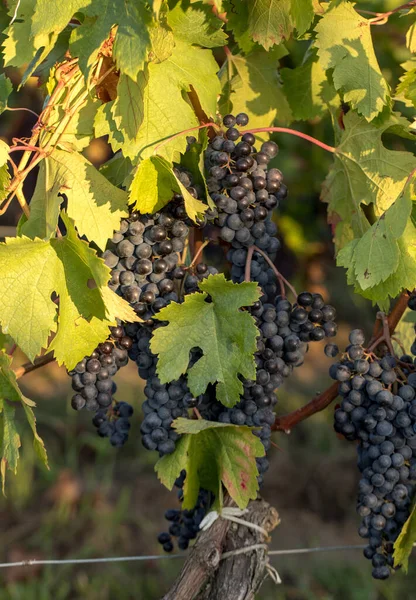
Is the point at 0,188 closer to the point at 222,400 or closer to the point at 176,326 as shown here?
the point at 176,326

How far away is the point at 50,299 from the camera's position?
1.23 meters

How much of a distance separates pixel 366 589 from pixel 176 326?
229 cm

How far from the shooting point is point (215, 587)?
4.70 ft

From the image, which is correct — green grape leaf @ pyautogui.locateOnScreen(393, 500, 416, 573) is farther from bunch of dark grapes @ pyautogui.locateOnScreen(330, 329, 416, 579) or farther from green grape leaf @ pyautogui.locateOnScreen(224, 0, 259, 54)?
Result: green grape leaf @ pyautogui.locateOnScreen(224, 0, 259, 54)

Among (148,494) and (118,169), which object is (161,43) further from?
(148,494)

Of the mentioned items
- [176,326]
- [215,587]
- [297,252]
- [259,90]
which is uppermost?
[259,90]

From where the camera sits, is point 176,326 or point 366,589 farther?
point 366,589

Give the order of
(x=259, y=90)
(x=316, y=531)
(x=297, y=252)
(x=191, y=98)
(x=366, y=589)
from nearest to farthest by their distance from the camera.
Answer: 1. (x=191, y=98)
2. (x=259, y=90)
3. (x=366, y=589)
4. (x=316, y=531)
5. (x=297, y=252)

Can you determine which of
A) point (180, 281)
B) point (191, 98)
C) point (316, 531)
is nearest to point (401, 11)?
point (191, 98)

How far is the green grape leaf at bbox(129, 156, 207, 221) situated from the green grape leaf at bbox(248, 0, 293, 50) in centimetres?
28

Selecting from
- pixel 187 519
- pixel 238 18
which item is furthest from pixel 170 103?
pixel 187 519

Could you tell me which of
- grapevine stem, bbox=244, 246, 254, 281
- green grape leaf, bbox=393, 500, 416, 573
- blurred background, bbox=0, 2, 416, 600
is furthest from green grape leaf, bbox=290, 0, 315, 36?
blurred background, bbox=0, 2, 416, 600

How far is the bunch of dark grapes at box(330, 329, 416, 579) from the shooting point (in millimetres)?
1338

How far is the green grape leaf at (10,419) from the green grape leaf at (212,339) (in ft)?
0.76
